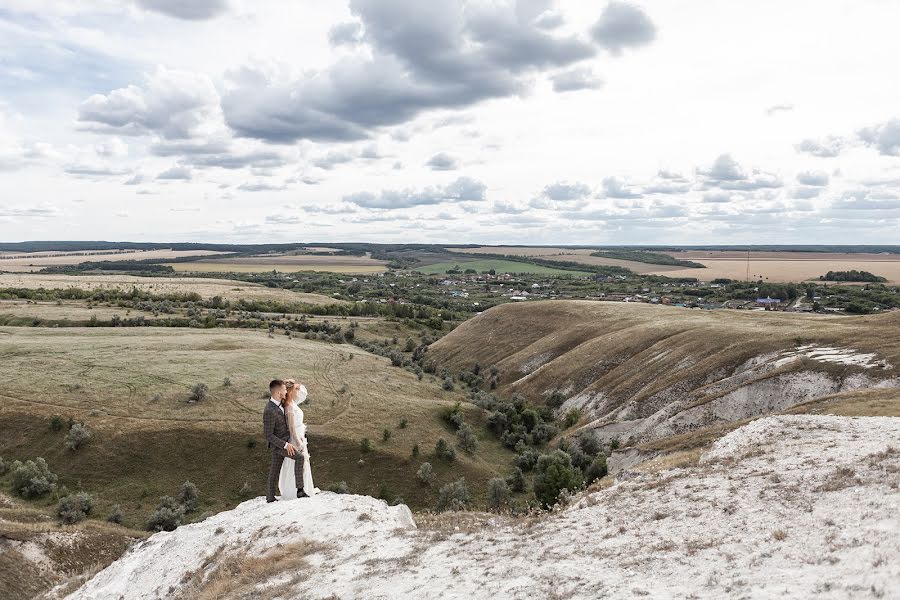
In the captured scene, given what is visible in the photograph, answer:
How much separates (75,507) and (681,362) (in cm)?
6169

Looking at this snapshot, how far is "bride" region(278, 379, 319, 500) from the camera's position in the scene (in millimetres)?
18719

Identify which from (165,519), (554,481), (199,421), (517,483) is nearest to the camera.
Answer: (554,481)

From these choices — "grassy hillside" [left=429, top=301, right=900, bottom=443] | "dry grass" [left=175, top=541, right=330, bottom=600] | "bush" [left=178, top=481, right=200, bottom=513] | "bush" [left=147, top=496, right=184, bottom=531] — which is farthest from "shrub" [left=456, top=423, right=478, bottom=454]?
"dry grass" [left=175, top=541, right=330, bottom=600]

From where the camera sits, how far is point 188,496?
51250 millimetres

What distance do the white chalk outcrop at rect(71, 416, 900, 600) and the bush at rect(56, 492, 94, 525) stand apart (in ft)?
95.5

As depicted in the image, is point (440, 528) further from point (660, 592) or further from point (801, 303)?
point (801, 303)

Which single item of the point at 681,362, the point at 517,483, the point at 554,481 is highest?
the point at 681,362

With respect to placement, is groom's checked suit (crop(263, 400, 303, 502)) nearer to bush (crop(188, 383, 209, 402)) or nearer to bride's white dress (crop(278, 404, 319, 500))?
bride's white dress (crop(278, 404, 319, 500))

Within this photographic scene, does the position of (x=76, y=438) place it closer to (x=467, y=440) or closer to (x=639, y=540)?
(x=467, y=440)

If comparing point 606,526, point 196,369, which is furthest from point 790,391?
point 196,369

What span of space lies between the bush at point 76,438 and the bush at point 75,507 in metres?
8.22

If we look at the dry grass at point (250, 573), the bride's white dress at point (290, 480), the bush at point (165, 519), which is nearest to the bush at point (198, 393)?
the bush at point (165, 519)

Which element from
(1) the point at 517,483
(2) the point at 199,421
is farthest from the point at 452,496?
(2) the point at 199,421

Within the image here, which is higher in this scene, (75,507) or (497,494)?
(497,494)
